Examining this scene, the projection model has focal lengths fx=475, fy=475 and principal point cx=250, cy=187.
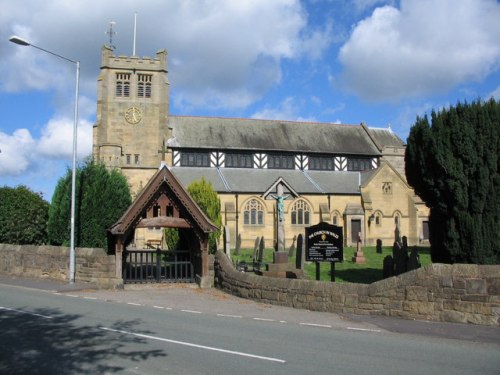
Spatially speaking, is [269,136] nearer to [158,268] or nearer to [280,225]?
[280,225]

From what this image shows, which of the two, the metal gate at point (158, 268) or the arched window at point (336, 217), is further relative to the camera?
the arched window at point (336, 217)

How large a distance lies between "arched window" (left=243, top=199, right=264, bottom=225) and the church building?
9cm

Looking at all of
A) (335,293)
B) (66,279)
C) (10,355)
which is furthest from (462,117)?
(66,279)

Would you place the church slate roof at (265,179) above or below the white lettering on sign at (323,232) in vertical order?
A: above

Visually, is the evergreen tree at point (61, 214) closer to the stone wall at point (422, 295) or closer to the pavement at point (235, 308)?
the pavement at point (235, 308)

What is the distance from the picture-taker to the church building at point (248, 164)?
43.5m

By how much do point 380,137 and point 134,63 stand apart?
2812 cm

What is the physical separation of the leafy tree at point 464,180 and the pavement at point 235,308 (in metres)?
2.89

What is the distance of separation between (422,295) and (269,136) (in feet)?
129

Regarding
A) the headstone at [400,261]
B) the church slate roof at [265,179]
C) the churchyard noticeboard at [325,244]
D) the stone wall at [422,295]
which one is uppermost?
the church slate roof at [265,179]

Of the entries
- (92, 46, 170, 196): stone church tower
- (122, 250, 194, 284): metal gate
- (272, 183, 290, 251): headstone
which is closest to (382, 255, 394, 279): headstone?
(272, 183, 290, 251): headstone

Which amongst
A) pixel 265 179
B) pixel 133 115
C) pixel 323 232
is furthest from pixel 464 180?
pixel 133 115

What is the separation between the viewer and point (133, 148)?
152 ft

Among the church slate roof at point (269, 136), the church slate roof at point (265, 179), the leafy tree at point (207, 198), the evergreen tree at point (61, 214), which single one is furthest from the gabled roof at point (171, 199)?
the church slate roof at point (269, 136)
